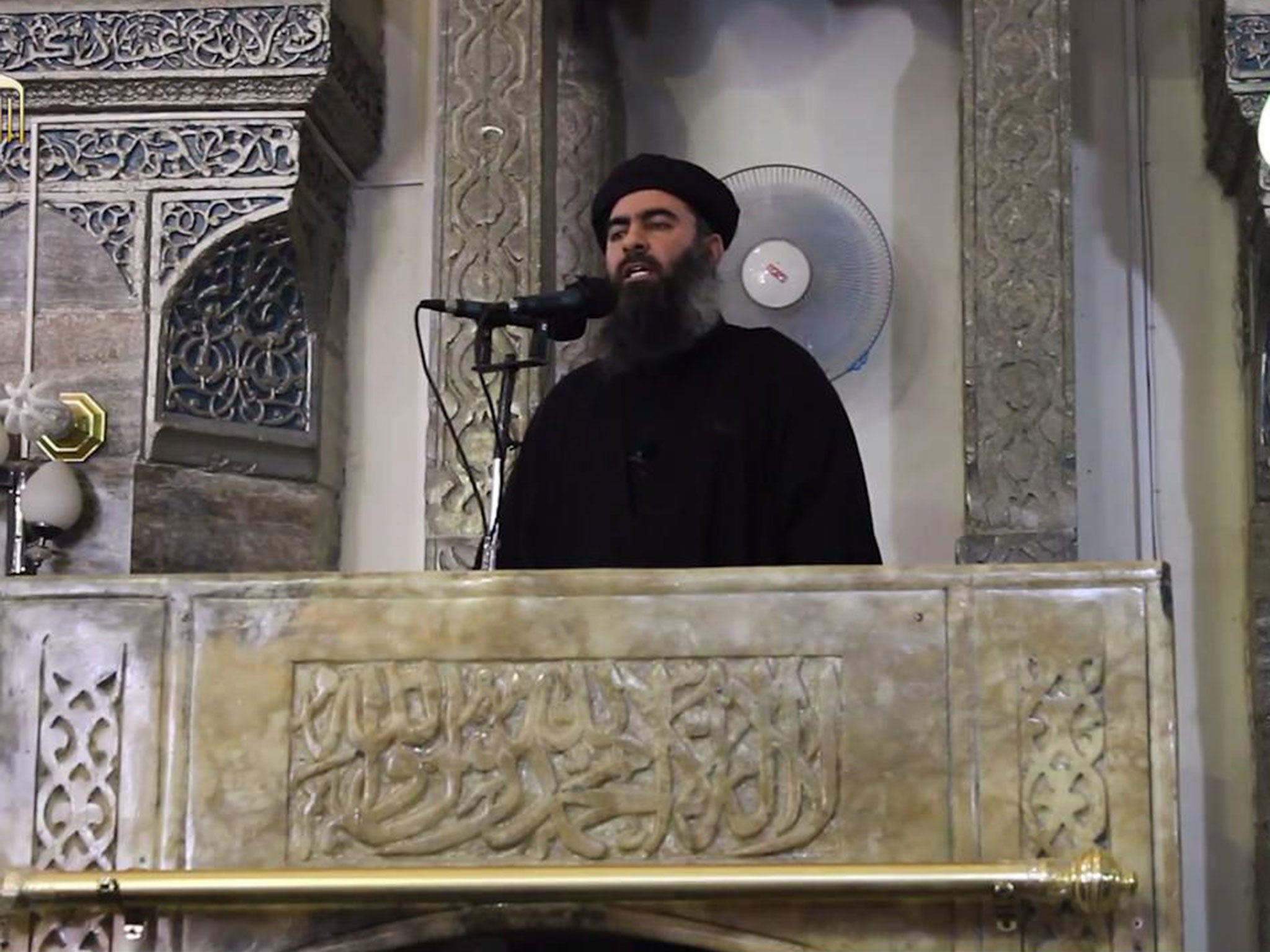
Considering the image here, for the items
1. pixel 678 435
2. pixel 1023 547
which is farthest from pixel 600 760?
pixel 1023 547

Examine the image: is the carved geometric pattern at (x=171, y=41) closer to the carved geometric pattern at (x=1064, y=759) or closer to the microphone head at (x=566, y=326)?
the microphone head at (x=566, y=326)

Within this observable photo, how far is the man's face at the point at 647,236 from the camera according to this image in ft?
12.6

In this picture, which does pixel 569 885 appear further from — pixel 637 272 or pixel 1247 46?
pixel 1247 46

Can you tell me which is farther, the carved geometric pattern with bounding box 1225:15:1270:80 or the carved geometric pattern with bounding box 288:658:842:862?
the carved geometric pattern with bounding box 1225:15:1270:80

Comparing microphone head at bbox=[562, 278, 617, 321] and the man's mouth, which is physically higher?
the man's mouth

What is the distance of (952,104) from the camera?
5461 millimetres

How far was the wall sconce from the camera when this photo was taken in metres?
4.96

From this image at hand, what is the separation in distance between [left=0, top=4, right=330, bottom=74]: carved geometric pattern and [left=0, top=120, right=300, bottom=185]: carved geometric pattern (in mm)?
156

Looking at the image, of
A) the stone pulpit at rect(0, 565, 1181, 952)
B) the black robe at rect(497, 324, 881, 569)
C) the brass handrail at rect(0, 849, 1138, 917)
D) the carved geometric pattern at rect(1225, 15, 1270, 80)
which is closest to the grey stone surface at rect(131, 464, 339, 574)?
the black robe at rect(497, 324, 881, 569)

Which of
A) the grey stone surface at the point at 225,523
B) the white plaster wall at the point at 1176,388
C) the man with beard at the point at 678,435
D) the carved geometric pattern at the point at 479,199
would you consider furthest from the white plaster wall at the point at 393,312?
the white plaster wall at the point at 1176,388

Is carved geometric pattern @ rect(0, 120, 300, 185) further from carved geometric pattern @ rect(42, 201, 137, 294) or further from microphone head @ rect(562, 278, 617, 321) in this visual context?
microphone head @ rect(562, 278, 617, 321)

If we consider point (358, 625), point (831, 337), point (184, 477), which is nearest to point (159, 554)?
point (184, 477)

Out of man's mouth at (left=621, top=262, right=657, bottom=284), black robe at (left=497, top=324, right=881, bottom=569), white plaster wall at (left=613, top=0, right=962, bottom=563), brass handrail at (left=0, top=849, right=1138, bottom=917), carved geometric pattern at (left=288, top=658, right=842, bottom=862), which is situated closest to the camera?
brass handrail at (left=0, top=849, right=1138, bottom=917)

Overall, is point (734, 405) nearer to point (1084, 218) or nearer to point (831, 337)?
point (831, 337)
